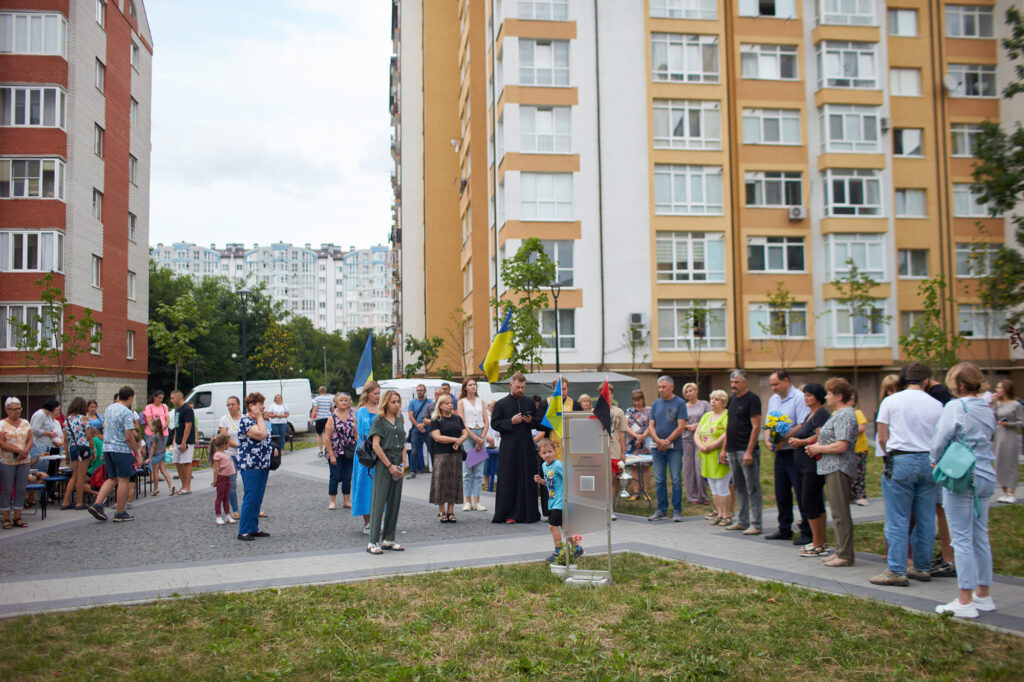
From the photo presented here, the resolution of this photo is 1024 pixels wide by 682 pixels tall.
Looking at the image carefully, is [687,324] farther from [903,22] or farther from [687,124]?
[903,22]

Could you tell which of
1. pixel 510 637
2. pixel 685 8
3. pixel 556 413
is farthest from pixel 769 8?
pixel 510 637

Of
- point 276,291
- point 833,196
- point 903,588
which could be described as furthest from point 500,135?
point 276,291

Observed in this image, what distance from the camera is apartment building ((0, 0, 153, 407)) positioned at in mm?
34250

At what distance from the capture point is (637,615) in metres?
6.81

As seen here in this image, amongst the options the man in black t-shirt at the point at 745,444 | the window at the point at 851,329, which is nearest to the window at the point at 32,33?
the man in black t-shirt at the point at 745,444

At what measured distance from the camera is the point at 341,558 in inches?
386

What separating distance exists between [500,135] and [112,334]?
21.3m

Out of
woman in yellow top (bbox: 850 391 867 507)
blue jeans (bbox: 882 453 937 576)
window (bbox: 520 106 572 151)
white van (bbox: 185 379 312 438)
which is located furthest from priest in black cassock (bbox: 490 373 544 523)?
window (bbox: 520 106 572 151)

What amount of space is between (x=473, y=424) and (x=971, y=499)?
350 inches

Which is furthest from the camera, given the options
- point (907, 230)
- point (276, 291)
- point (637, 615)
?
point (276, 291)

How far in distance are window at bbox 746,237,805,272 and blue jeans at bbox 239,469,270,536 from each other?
102 ft

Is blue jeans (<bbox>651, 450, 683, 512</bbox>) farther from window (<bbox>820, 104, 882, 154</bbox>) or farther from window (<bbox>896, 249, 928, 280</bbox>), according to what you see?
window (<bbox>896, 249, 928, 280</bbox>)

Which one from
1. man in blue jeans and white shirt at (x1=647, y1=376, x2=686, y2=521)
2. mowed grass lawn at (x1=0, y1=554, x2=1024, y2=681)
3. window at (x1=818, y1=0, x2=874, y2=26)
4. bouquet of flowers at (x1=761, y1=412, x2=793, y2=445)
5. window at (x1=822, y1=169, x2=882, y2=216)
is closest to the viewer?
mowed grass lawn at (x1=0, y1=554, x2=1024, y2=681)

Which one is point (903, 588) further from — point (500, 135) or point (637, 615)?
point (500, 135)
